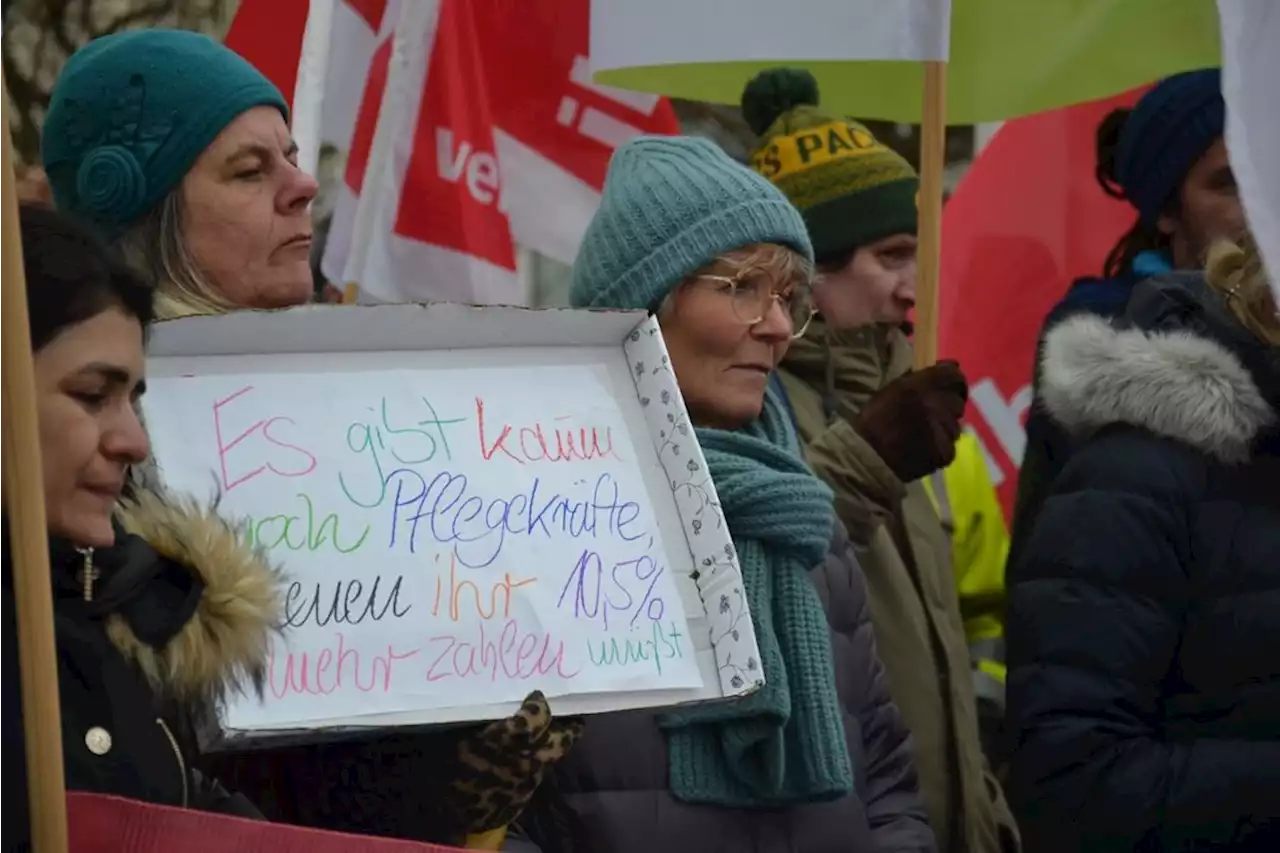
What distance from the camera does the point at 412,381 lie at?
2.40 meters

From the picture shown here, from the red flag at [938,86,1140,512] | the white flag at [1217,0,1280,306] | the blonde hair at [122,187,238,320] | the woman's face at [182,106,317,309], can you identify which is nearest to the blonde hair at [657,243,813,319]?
the woman's face at [182,106,317,309]

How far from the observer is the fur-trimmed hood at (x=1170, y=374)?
115 inches

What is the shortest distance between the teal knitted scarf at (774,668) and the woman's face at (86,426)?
937 mm

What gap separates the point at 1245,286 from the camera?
2.98m

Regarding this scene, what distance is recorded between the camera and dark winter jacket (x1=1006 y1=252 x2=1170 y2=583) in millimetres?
3447

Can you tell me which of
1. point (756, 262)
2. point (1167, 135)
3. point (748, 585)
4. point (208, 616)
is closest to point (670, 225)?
point (756, 262)

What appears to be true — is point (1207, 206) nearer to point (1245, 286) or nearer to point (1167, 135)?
point (1167, 135)

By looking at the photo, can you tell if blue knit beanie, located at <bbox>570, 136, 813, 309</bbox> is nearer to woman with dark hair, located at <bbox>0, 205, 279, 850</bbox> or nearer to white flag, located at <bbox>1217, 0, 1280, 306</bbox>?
white flag, located at <bbox>1217, 0, 1280, 306</bbox>

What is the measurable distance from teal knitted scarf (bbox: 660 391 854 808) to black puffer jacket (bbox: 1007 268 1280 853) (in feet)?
0.94

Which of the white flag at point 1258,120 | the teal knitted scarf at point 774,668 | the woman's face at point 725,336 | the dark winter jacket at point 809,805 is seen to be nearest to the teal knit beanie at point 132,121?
the woman's face at point 725,336

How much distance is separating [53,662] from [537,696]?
598 mm

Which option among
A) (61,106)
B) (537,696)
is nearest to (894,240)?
(61,106)

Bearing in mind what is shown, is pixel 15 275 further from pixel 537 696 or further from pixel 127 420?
pixel 537 696

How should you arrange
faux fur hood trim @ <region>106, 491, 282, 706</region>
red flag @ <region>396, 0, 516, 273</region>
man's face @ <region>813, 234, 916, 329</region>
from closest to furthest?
faux fur hood trim @ <region>106, 491, 282, 706</region> < man's face @ <region>813, 234, 916, 329</region> < red flag @ <region>396, 0, 516, 273</region>
